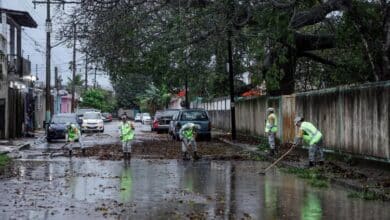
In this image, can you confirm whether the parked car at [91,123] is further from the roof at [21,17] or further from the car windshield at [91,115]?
the roof at [21,17]

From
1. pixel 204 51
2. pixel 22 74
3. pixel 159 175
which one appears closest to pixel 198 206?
pixel 159 175

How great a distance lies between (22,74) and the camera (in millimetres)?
40625

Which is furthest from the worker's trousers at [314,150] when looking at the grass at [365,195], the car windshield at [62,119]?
the car windshield at [62,119]

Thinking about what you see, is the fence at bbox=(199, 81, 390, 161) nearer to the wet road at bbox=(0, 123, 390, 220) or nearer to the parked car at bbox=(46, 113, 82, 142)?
the wet road at bbox=(0, 123, 390, 220)

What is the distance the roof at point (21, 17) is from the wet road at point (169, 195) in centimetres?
1996

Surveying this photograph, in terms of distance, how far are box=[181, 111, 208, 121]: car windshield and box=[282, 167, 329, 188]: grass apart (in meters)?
15.9

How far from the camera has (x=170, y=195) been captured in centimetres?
Answer: 1321

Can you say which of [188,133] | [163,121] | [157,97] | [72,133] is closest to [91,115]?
[163,121]

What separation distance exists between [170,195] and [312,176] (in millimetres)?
4823

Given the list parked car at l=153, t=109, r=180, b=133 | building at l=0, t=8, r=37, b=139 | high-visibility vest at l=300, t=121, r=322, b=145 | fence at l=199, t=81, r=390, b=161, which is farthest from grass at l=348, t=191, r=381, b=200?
parked car at l=153, t=109, r=180, b=133

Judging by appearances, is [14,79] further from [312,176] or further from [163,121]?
[312,176]

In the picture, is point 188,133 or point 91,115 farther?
point 91,115

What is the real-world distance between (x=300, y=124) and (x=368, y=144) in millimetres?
1973

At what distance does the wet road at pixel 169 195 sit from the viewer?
10930 mm
